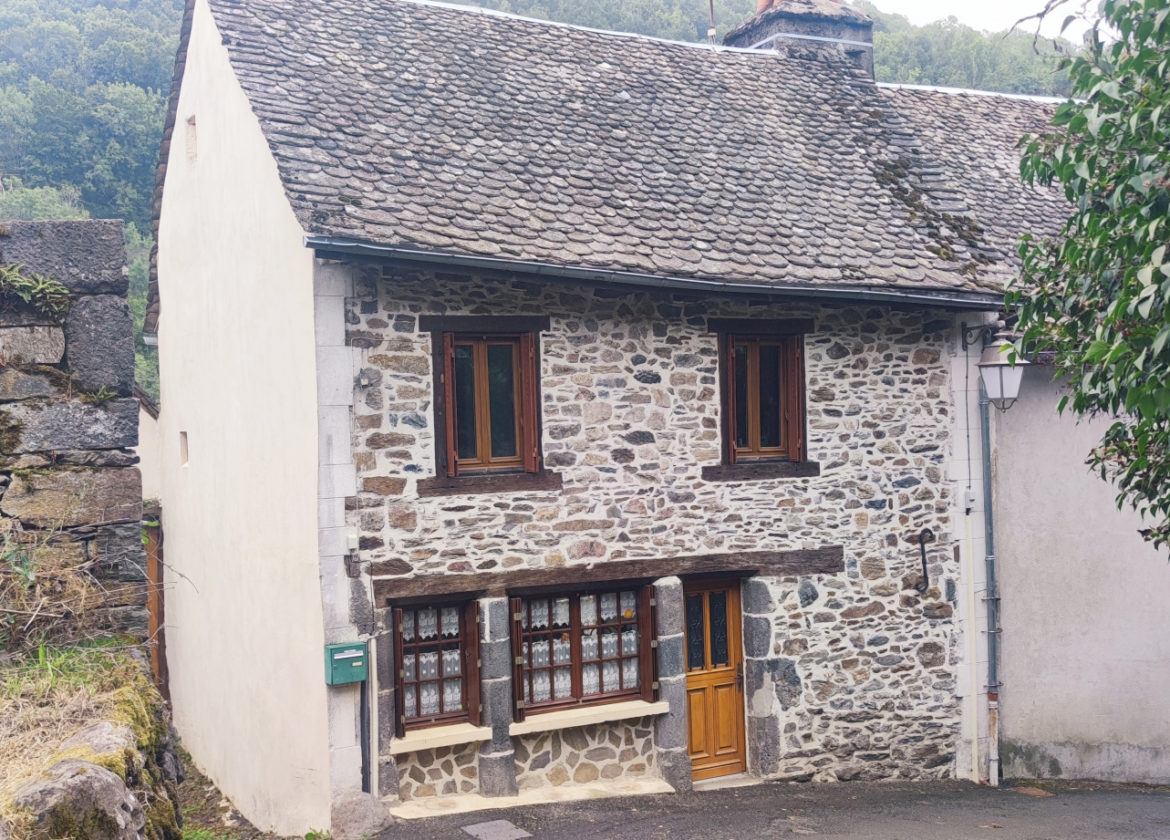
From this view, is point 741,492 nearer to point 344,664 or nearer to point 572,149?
point 572,149

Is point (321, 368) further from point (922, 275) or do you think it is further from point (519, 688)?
point (922, 275)

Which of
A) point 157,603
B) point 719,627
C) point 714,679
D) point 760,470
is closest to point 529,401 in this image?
point 760,470

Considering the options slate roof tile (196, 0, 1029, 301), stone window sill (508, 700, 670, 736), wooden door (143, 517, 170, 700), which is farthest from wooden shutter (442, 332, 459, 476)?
wooden door (143, 517, 170, 700)

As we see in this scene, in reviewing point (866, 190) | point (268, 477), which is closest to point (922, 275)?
point (866, 190)

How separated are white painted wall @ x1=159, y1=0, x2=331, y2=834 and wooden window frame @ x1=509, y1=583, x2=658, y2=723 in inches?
59.4

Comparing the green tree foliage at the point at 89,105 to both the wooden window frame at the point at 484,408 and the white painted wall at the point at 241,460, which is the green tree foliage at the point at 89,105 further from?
the wooden window frame at the point at 484,408

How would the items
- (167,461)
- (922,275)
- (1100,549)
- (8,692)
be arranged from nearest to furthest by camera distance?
(8,692) → (922,275) → (1100,549) → (167,461)

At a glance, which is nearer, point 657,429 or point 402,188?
point 402,188

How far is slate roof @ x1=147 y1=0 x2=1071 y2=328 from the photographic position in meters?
8.81

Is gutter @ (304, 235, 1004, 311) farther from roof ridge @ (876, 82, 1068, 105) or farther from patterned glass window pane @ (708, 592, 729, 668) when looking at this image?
roof ridge @ (876, 82, 1068, 105)

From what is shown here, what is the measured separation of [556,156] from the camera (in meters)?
10.0

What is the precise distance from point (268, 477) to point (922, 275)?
5.73m

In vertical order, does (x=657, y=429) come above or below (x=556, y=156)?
below

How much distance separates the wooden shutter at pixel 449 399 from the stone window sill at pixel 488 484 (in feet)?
0.31
